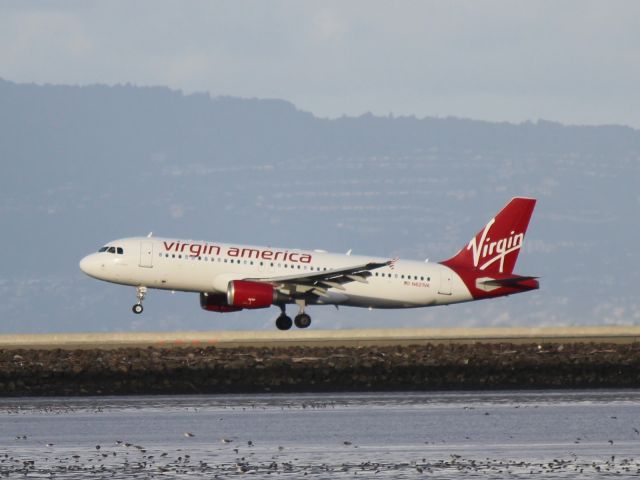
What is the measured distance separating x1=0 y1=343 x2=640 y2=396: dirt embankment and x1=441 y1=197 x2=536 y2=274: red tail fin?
16.2 m

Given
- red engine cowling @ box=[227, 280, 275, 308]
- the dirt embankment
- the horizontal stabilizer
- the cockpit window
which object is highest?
the cockpit window

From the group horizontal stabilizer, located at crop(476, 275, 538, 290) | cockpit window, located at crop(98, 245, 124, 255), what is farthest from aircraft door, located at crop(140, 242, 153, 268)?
horizontal stabilizer, located at crop(476, 275, 538, 290)

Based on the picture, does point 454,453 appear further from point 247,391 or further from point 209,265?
point 209,265

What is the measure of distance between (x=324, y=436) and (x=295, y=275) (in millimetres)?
31243

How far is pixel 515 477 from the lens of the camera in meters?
29.9

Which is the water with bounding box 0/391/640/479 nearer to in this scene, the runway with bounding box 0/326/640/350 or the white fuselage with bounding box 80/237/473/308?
the runway with bounding box 0/326/640/350

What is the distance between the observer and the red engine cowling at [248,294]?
64750mm

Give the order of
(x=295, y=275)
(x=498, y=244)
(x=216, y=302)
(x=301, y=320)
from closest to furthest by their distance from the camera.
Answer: (x=295, y=275), (x=301, y=320), (x=216, y=302), (x=498, y=244)

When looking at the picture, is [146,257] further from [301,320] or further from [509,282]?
[509,282]

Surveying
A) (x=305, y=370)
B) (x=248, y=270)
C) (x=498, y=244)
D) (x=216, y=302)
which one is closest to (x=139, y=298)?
(x=216, y=302)

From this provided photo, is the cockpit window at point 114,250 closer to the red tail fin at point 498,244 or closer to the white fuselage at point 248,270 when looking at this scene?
the white fuselage at point 248,270

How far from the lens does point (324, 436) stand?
35.3m

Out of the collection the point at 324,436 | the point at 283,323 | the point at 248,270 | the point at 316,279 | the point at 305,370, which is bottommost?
the point at 324,436

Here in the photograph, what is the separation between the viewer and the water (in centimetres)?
3106
